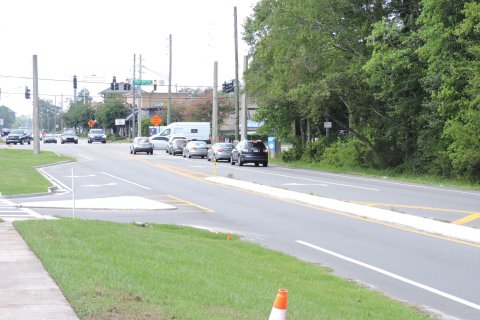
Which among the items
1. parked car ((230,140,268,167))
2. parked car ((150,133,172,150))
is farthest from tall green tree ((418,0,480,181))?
parked car ((150,133,172,150))

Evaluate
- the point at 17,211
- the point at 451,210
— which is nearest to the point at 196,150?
the point at 17,211

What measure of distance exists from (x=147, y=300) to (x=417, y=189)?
73.9 feet

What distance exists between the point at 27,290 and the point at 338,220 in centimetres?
1133

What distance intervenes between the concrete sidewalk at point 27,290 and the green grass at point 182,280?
0.13 m

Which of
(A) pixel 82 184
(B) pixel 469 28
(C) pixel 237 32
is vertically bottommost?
(A) pixel 82 184

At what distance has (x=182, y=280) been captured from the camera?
8703mm

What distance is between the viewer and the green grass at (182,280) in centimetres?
720

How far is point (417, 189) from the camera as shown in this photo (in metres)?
28.3

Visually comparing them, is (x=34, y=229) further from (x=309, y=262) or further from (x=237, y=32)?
(x=237, y=32)

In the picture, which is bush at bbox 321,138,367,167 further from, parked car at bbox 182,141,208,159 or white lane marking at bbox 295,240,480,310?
white lane marking at bbox 295,240,480,310

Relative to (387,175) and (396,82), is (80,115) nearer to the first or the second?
(387,175)

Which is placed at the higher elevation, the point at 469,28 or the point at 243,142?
the point at 469,28

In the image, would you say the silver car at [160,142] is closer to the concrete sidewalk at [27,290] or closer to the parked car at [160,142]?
the parked car at [160,142]

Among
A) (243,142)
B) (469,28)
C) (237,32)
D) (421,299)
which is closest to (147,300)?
(421,299)
